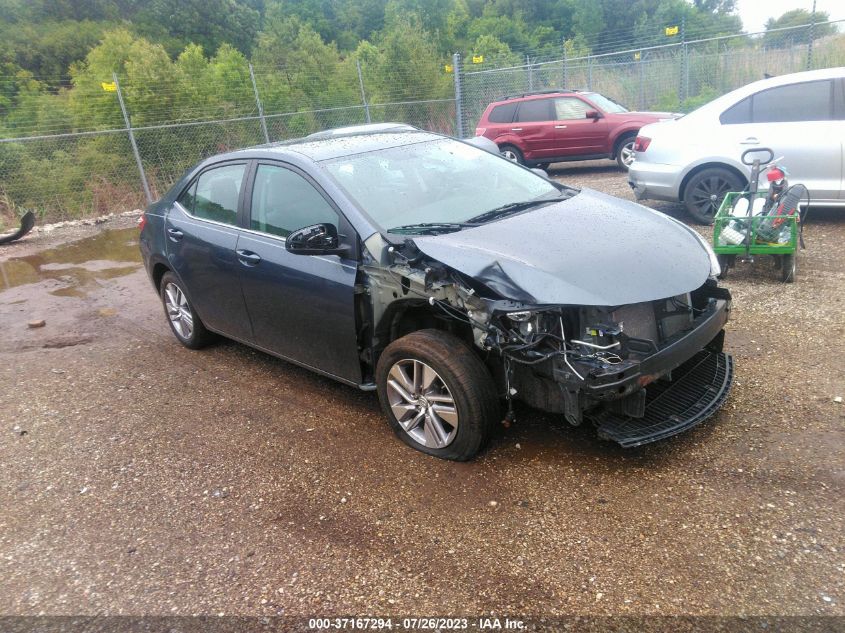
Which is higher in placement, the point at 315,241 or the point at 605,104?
the point at 605,104

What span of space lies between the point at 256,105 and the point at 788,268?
1263 centimetres

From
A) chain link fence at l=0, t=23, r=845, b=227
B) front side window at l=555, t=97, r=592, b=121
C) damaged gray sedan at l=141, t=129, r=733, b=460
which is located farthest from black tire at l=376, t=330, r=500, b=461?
chain link fence at l=0, t=23, r=845, b=227

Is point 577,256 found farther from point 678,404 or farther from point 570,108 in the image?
point 570,108

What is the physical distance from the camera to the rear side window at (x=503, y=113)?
42.8 feet

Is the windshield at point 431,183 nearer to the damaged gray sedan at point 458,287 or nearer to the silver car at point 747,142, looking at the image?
the damaged gray sedan at point 458,287

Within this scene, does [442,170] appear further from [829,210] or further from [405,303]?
[829,210]

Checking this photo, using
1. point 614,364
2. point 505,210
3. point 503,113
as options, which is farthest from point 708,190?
point 503,113

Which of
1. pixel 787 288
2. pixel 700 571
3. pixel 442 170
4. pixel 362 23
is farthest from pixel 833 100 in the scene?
pixel 362 23

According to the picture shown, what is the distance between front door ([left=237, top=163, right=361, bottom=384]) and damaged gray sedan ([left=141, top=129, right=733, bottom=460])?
1 cm

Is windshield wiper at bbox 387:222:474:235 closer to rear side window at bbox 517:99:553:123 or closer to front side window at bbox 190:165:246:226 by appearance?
front side window at bbox 190:165:246:226

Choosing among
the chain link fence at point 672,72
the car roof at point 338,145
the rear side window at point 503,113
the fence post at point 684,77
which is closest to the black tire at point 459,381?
the car roof at point 338,145

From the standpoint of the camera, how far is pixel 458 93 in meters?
15.9

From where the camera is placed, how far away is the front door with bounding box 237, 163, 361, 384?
3686 millimetres

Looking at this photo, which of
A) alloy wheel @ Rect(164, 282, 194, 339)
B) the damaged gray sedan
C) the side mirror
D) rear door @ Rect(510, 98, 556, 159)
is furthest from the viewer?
rear door @ Rect(510, 98, 556, 159)
